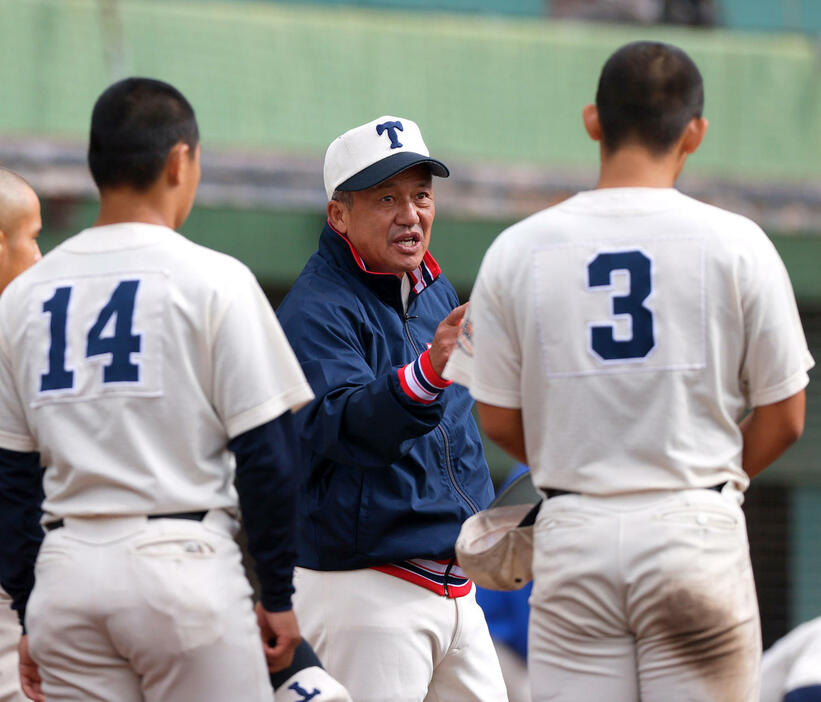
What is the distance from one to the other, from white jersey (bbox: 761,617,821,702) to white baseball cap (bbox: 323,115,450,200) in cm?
207

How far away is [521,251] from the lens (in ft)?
9.57

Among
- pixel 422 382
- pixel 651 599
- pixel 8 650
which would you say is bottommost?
pixel 8 650

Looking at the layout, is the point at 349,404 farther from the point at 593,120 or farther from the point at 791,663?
the point at 791,663

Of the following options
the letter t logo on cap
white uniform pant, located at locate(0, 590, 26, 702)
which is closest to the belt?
the letter t logo on cap

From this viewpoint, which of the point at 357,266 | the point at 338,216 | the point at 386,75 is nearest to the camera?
the point at 357,266

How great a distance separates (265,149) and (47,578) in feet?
18.4

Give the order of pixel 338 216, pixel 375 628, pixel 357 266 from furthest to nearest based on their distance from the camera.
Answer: pixel 338 216 < pixel 357 266 < pixel 375 628

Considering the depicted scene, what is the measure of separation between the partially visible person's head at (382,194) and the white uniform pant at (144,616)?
127 centimetres

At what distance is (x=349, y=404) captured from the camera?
11.6ft

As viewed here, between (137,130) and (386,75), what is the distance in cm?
570

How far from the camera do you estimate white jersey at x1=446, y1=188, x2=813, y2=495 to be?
2816 millimetres

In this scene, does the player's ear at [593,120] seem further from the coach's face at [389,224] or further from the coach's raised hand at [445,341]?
the coach's face at [389,224]

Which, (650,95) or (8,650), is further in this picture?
(8,650)

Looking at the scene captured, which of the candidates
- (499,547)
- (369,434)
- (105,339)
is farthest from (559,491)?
(105,339)
